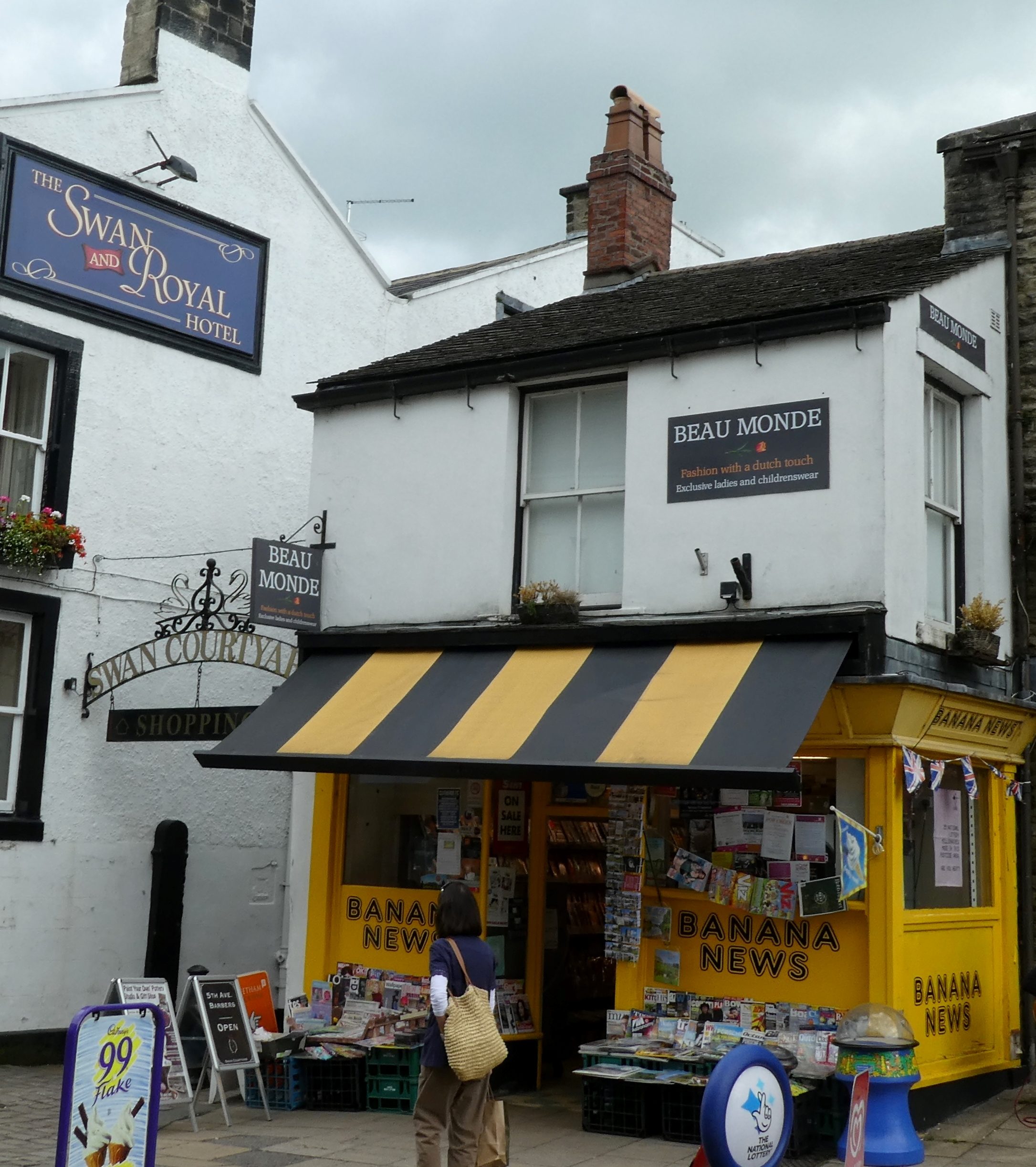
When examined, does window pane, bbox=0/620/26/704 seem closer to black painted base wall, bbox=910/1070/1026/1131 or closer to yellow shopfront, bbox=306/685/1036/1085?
yellow shopfront, bbox=306/685/1036/1085

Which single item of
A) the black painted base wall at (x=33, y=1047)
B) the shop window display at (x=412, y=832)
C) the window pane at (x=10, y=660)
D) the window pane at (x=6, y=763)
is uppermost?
the window pane at (x=10, y=660)

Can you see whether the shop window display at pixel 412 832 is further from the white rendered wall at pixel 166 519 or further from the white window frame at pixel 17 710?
the white window frame at pixel 17 710

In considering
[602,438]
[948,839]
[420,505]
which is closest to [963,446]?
[602,438]

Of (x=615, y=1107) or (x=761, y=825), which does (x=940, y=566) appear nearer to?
(x=761, y=825)

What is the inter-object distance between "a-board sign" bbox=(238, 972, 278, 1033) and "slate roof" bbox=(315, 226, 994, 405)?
473 centimetres

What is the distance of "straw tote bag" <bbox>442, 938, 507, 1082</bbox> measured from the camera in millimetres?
6957

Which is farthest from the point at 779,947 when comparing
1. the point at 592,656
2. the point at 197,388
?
the point at 197,388

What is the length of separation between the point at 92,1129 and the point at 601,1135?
3.70 meters

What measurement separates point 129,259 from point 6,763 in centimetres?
473

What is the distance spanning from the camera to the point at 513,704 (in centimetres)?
954

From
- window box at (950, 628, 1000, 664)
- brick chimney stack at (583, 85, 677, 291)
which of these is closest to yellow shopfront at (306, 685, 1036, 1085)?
window box at (950, 628, 1000, 664)

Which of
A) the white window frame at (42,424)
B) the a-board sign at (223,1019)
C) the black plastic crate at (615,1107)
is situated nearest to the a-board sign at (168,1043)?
the a-board sign at (223,1019)

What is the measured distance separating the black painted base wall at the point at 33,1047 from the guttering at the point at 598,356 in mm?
5739

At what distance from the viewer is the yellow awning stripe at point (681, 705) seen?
27.7 ft
